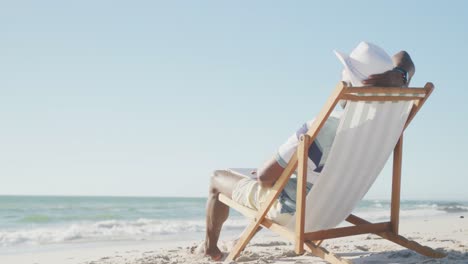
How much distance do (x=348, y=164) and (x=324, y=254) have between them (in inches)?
20.4

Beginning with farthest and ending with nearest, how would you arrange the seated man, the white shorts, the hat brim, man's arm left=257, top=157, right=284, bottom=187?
the white shorts
man's arm left=257, top=157, right=284, bottom=187
the seated man
the hat brim

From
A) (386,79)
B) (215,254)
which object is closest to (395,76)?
(386,79)

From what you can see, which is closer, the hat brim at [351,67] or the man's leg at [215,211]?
the hat brim at [351,67]

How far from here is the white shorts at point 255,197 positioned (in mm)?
3182

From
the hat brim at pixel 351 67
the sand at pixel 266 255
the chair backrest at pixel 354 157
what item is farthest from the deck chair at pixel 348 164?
the sand at pixel 266 255

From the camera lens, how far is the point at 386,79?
9.38 ft

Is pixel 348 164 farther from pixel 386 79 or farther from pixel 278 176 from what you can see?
pixel 386 79

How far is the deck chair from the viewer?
9.16 ft

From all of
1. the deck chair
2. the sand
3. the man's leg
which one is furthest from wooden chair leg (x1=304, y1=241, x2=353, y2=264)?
the man's leg

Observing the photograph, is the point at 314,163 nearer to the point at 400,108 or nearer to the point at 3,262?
the point at 400,108

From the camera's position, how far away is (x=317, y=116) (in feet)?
9.00

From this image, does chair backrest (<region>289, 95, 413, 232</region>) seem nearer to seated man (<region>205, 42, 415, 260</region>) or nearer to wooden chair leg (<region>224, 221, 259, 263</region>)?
seated man (<region>205, 42, 415, 260</region>)

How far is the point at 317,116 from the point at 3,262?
3187 millimetres

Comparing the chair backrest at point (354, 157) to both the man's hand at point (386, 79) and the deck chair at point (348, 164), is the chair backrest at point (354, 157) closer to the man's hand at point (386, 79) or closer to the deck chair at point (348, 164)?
the deck chair at point (348, 164)
